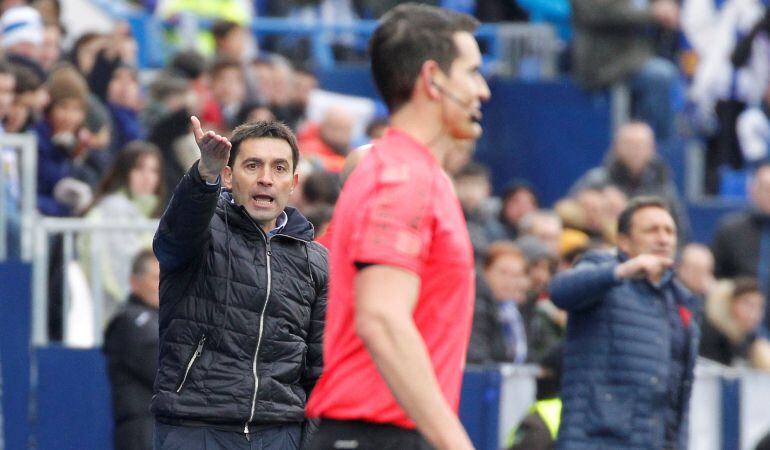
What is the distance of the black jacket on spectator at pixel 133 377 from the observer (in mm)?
8141

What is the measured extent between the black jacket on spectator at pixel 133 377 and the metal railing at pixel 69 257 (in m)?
0.96

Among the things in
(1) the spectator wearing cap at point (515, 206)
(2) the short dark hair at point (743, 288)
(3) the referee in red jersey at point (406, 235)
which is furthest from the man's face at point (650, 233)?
(1) the spectator wearing cap at point (515, 206)

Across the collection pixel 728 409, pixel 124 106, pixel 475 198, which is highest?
pixel 124 106

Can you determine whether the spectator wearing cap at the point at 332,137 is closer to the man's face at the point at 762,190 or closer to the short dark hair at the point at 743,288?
the short dark hair at the point at 743,288

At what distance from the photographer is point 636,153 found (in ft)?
44.0

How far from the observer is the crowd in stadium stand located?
32.7ft

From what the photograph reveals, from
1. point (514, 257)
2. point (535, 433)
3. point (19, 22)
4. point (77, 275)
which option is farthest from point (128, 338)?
point (19, 22)

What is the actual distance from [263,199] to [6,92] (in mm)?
4627

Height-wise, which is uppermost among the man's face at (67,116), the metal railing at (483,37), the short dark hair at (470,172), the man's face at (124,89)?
the metal railing at (483,37)

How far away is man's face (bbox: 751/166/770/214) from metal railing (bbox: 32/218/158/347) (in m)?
5.77

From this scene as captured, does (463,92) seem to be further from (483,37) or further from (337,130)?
(483,37)

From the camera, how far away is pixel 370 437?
13.3 feet

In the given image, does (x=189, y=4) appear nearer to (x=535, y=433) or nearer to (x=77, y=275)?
(x=77, y=275)

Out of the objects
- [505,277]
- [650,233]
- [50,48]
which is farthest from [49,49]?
[650,233]
